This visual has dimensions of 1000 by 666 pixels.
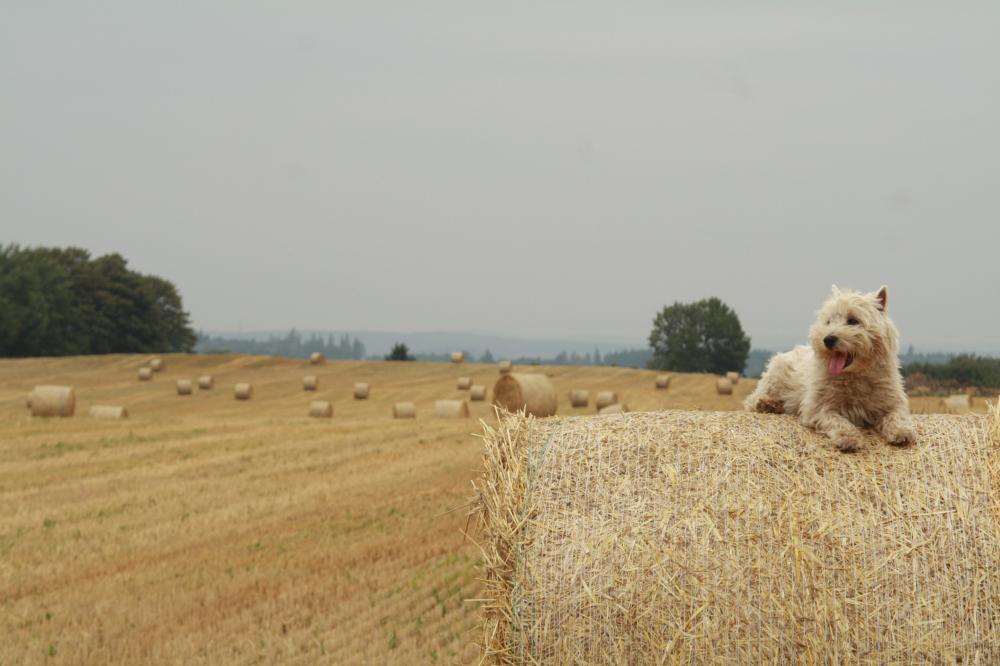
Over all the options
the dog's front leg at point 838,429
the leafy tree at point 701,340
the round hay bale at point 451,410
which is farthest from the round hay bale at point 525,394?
the leafy tree at point 701,340

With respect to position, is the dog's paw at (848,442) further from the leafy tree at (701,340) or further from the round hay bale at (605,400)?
the leafy tree at (701,340)

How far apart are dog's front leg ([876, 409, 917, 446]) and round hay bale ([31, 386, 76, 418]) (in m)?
24.5

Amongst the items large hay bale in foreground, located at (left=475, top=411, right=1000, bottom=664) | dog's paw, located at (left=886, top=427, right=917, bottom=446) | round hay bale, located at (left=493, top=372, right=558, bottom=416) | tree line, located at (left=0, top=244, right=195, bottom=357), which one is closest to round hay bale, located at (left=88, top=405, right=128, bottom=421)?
round hay bale, located at (left=493, top=372, right=558, bottom=416)

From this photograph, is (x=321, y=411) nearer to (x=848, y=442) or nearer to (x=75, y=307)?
(x=848, y=442)

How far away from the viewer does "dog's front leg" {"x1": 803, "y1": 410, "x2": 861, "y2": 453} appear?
5508 millimetres

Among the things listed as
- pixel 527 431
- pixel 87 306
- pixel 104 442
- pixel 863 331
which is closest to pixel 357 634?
pixel 527 431

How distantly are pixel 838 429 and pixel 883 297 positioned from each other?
31.8 inches

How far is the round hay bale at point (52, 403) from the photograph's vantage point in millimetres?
25750

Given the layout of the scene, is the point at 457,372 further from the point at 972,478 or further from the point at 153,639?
the point at 972,478

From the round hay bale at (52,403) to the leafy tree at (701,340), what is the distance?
164 ft

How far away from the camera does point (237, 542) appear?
11500mm

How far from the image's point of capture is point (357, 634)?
8.08 m

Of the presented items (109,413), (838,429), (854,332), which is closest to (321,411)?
(109,413)

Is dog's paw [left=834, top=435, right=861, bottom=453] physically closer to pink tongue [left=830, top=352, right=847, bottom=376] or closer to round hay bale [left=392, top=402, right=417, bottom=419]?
pink tongue [left=830, top=352, right=847, bottom=376]
